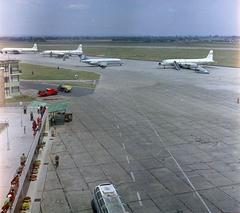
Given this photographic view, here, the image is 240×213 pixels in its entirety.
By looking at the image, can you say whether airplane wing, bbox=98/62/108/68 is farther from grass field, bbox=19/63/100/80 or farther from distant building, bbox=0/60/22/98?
distant building, bbox=0/60/22/98

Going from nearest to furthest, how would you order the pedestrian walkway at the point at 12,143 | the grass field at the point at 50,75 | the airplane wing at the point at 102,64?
1. the pedestrian walkway at the point at 12,143
2. the grass field at the point at 50,75
3. the airplane wing at the point at 102,64

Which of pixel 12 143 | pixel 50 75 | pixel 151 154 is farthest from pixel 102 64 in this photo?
pixel 12 143

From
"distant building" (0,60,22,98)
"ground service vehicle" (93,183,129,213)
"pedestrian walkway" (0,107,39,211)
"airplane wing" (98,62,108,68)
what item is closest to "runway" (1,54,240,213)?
"ground service vehicle" (93,183,129,213)

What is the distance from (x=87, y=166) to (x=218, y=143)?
767 inches

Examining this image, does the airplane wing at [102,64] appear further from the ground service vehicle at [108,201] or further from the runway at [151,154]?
the ground service vehicle at [108,201]

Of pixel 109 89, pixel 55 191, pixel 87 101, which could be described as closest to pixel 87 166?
pixel 55 191

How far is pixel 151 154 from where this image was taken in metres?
34.8

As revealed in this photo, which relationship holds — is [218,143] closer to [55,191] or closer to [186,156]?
[186,156]

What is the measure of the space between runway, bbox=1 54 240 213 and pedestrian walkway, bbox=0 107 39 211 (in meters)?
3.69

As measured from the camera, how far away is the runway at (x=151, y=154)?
81.6 feet

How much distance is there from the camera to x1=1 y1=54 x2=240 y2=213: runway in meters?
24.9

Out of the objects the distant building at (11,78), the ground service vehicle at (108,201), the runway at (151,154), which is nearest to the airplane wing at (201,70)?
the runway at (151,154)

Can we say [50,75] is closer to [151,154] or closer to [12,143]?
[12,143]

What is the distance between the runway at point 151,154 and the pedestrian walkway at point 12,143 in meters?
3.69
